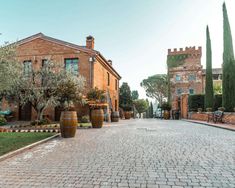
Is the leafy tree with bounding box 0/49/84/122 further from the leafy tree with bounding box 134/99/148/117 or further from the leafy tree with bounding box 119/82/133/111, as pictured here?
the leafy tree with bounding box 134/99/148/117

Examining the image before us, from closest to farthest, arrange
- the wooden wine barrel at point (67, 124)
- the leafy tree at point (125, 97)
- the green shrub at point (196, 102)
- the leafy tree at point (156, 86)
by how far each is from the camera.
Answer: the wooden wine barrel at point (67, 124)
the green shrub at point (196, 102)
the leafy tree at point (125, 97)
the leafy tree at point (156, 86)

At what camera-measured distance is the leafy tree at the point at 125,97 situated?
32.1 m

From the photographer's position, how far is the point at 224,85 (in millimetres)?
15539

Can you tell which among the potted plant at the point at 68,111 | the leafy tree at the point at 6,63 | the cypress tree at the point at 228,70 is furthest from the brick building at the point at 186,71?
the leafy tree at the point at 6,63

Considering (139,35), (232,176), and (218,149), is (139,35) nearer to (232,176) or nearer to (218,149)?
(218,149)

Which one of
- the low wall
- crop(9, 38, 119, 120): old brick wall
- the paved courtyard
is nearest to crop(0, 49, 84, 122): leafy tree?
crop(9, 38, 119, 120): old brick wall

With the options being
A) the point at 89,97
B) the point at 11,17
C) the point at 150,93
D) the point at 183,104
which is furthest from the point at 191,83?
the point at 11,17

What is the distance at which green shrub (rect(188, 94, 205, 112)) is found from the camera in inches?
850

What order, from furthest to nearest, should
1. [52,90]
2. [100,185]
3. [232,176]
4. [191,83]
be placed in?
[191,83] → [52,90] → [232,176] → [100,185]

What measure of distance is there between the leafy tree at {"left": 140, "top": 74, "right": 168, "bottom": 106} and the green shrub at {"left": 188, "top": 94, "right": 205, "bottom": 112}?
23.4 m

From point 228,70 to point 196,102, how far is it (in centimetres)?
670

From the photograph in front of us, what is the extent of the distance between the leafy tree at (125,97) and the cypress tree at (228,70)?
58.4 feet

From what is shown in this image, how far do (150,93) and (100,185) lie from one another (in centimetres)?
4699

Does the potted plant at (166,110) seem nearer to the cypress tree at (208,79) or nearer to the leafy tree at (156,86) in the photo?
the cypress tree at (208,79)
